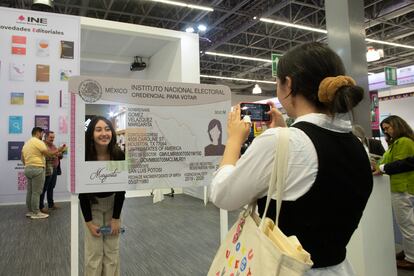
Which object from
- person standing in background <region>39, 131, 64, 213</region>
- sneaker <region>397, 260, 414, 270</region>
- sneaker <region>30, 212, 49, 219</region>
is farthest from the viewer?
person standing in background <region>39, 131, 64, 213</region>

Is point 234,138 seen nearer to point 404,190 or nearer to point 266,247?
point 266,247

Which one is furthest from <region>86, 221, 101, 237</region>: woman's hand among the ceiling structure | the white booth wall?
the ceiling structure

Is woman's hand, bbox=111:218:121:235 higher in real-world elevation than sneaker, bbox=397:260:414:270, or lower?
higher

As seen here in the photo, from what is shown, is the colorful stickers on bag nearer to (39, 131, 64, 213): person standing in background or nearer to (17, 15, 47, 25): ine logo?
(39, 131, 64, 213): person standing in background

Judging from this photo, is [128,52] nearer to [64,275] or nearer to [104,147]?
[64,275]

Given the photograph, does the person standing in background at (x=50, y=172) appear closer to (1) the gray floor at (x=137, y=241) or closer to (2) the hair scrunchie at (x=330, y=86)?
(1) the gray floor at (x=137, y=241)

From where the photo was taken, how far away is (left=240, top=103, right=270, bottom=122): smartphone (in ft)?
3.99

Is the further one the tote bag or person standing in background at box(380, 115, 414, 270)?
person standing in background at box(380, 115, 414, 270)

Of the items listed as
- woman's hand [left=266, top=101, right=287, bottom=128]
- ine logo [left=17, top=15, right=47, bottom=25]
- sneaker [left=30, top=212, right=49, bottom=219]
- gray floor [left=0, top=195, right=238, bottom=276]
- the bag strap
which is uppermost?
ine logo [left=17, top=15, right=47, bottom=25]

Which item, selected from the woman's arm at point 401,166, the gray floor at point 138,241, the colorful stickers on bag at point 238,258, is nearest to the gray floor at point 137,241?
the gray floor at point 138,241

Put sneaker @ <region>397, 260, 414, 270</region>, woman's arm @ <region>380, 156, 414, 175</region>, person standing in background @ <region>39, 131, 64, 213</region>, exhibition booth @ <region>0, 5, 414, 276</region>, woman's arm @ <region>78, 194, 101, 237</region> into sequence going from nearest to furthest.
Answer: exhibition booth @ <region>0, 5, 414, 276</region> < woman's arm @ <region>78, 194, 101, 237</region> < woman's arm @ <region>380, 156, 414, 175</region> < sneaker @ <region>397, 260, 414, 270</region> < person standing in background @ <region>39, 131, 64, 213</region>

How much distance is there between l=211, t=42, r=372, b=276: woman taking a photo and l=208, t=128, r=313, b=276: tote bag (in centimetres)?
2

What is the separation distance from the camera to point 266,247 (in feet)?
2.45

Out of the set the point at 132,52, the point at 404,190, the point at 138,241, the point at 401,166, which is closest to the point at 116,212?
the point at 138,241
